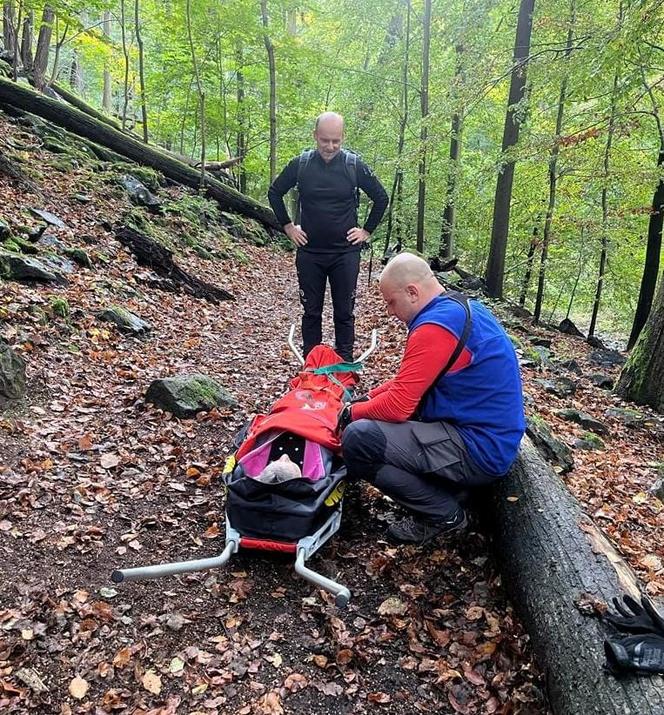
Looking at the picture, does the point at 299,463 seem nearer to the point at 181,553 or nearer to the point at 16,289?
the point at 181,553

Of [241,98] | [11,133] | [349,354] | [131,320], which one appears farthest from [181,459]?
[241,98]

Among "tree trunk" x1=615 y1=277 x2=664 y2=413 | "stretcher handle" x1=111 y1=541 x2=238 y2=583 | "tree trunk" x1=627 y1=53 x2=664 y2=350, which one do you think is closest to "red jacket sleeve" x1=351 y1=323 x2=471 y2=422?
"stretcher handle" x1=111 y1=541 x2=238 y2=583

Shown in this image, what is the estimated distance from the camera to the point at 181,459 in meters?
4.71

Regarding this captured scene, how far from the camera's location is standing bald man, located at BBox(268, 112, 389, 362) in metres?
5.52

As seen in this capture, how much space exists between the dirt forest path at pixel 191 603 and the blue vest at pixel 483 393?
2.55 ft

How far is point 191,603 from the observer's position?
3166 millimetres

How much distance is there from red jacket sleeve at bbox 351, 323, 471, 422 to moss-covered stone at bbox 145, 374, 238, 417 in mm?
2582

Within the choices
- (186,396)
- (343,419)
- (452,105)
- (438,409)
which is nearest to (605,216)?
(452,105)

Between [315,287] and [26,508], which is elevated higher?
[315,287]

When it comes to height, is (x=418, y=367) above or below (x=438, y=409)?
above

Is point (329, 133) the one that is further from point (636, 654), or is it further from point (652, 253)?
point (652, 253)

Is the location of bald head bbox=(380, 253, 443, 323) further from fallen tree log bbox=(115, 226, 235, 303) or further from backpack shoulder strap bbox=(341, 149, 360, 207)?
fallen tree log bbox=(115, 226, 235, 303)

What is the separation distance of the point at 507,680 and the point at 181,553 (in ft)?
6.76

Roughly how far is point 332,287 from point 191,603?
3593 millimetres
